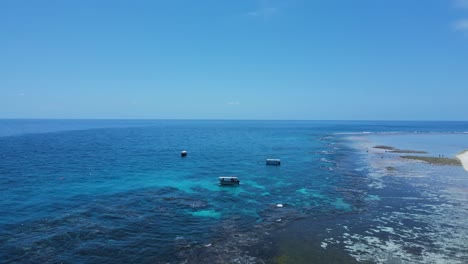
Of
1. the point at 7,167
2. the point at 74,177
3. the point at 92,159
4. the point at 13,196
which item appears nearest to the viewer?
the point at 13,196

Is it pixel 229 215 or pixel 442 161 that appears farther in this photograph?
pixel 442 161

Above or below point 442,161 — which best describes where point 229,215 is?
below

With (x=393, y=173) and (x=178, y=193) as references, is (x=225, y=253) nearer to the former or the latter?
(x=178, y=193)

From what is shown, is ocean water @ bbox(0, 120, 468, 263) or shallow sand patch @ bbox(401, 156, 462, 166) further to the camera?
shallow sand patch @ bbox(401, 156, 462, 166)

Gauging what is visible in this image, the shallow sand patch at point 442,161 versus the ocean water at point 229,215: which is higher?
the shallow sand patch at point 442,161

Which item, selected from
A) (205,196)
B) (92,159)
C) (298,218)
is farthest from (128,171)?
(298,218)

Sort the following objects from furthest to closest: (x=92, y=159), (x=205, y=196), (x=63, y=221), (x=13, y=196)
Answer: (x=92, y=159) < (x=205, y=196) < (x=13, y=196) < (x=63, y=221)

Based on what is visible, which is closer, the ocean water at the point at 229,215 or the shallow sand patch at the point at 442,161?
the ocean water at the point at 229,215

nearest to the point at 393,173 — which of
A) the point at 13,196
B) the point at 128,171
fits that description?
the point at 128,171

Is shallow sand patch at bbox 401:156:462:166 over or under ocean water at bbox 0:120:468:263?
over

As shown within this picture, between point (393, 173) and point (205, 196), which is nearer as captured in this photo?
point (205, 196)
